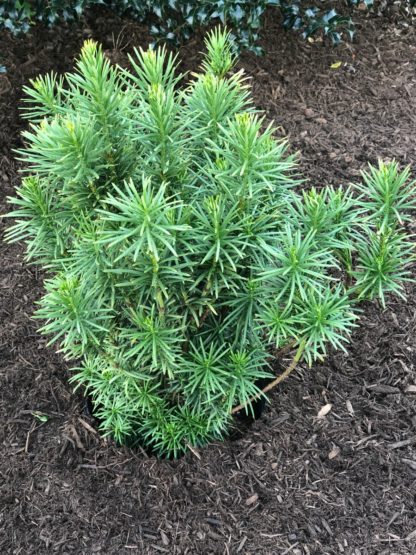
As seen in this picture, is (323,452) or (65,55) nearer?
(323,452)

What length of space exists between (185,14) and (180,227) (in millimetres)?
2589

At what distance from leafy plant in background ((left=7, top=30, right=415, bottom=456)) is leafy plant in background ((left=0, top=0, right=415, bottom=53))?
1.96 meters

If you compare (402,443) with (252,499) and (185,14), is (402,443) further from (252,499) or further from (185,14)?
(185,14)

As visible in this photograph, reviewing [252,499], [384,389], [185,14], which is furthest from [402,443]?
[185,14]

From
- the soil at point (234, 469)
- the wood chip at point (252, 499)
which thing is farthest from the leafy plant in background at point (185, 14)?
the wood chip at point (252, 499)

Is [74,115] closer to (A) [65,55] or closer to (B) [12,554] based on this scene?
(B) [12,554]

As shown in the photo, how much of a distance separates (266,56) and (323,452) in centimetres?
293

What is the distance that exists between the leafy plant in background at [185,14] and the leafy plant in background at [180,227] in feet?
6.44

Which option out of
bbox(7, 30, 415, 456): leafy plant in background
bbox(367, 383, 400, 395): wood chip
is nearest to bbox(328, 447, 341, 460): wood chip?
bbox(367, 383, 400, 395): wood chip

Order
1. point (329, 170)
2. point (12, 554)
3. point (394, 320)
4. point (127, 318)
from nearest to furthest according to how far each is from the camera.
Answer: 1. point (127, 318)
2. point (12, 554)
3. point (394, 320)
4. point (329, 170)

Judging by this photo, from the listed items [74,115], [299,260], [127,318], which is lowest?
[127,318]

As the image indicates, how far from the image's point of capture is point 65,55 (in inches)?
173

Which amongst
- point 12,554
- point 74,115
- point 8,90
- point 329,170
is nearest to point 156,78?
point 74,115

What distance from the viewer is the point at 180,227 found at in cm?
169
